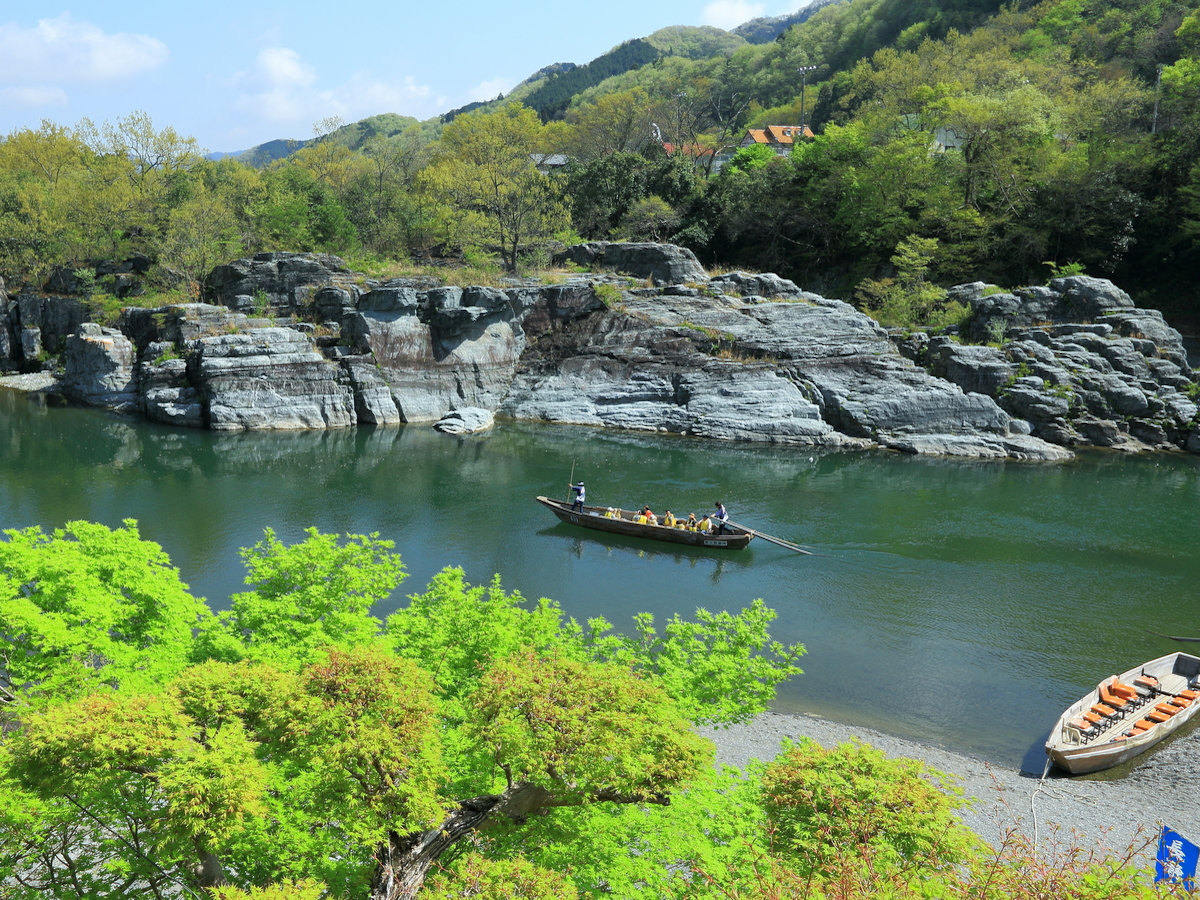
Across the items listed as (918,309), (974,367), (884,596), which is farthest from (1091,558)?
(918,309)

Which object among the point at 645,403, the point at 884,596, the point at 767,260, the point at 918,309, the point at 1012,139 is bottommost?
the point at 884,596

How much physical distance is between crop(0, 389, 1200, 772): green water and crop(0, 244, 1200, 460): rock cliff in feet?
8.57

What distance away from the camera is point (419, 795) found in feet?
27.1

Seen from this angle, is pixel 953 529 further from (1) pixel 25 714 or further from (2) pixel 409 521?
(1) pixel 25 714

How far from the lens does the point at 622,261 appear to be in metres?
58.6

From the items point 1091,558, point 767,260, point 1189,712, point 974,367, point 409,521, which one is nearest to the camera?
point 1189,712

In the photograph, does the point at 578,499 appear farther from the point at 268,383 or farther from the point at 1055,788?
the point at 268,383

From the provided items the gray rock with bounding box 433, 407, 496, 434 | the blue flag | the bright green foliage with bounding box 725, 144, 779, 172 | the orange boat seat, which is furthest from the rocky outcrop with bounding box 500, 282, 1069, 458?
the blue flag

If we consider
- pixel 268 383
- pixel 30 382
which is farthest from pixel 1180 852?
pixel 30 382

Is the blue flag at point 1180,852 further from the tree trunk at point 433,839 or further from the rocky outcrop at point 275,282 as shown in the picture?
the rocky outcrop at point 275,282

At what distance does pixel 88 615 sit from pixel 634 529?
19.2 m

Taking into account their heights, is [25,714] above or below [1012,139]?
below

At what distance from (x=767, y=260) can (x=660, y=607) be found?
5005cm

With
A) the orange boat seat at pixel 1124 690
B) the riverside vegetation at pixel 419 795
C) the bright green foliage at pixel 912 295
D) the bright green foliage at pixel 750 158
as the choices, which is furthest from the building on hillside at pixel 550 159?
the riverside vegetation at pixel 419 795
